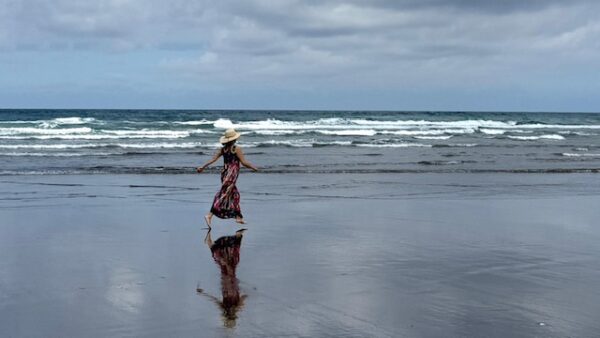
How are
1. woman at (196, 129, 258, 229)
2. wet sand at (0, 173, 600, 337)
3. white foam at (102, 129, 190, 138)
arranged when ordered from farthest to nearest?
white foam at (102, 129, 190, 138)
woman at (196, 129, 258, 229)
wet sand at (0, 173, 600, 337)

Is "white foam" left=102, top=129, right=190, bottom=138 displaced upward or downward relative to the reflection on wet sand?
upward

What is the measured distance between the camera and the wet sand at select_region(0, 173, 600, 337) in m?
5.98

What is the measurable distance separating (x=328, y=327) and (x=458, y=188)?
38.0 feet

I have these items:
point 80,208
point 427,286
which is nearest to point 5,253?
point 80,208

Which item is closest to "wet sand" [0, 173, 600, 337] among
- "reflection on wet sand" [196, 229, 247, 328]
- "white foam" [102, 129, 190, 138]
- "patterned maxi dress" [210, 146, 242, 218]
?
"reflection on wet sand" [196, 229, 247, 328]

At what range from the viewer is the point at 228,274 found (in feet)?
25.6

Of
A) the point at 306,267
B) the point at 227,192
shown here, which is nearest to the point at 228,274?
the point at 306,267

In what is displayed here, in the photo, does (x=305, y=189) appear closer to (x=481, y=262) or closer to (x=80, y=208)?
(x=80, y=208)

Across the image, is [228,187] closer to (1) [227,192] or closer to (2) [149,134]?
(1) [227,192]

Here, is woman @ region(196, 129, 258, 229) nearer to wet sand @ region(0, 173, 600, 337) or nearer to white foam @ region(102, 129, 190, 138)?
wet sand @ region(0, 173, 600, 337)

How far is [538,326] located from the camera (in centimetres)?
588

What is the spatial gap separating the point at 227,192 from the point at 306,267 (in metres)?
3.19

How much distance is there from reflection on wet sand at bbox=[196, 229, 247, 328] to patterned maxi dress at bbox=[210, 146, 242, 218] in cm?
40

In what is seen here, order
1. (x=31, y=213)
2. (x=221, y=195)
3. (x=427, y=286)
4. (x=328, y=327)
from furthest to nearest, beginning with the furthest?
(x=31, y=213)
(x=221, y=195)
(x=427, y=286)
(x=328, y=327)
